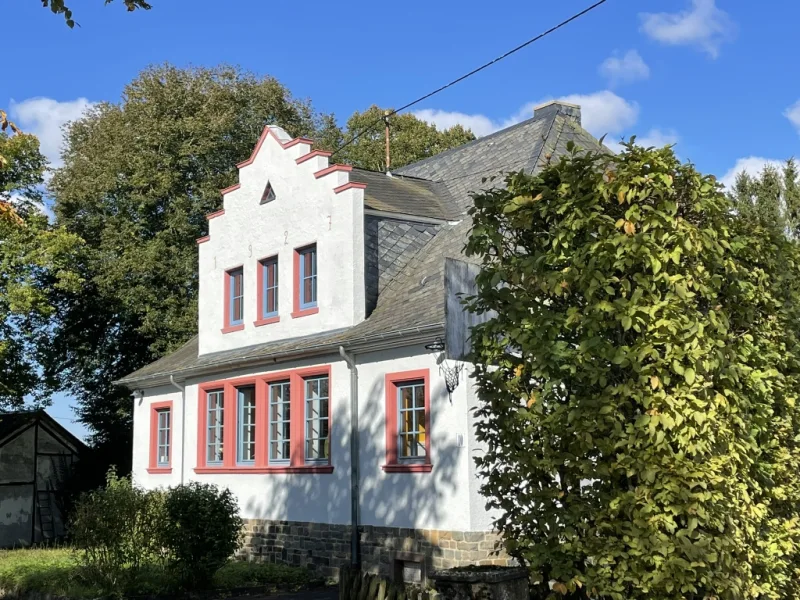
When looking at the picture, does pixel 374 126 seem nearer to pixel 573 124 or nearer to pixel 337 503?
pixel 573 124

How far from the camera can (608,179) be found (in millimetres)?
7262

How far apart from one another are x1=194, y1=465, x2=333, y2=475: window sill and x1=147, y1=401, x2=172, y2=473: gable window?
2.19 m

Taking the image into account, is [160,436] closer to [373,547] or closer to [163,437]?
[163,437]

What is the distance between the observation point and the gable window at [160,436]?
74.2 ft

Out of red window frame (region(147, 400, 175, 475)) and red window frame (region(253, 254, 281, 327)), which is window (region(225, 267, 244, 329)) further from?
red window frame (region(147, 400, 175, 475))

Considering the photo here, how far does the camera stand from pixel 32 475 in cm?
2855

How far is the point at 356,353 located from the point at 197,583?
4509 mm

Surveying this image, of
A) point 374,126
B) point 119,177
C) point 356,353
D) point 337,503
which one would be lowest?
point 337,503

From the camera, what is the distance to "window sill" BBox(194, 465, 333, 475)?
17.1 m

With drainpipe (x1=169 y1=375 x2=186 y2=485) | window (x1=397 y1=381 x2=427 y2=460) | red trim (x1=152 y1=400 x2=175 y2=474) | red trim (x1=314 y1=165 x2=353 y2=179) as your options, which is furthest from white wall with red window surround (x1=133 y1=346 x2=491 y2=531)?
red trim (x1=314 y1=165 x2=353 y2=179)

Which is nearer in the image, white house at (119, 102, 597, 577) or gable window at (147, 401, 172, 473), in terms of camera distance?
white house at (119, 102, 597, 577)

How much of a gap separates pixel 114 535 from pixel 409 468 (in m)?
4.50

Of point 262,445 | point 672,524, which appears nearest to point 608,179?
point 672,524

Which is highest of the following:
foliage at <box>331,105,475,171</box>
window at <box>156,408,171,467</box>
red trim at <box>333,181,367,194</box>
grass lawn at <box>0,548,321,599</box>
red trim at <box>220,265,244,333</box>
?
foliage at <box>331,105,475,171</box>
